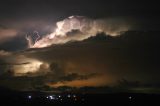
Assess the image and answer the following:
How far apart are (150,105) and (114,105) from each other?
1422 cm

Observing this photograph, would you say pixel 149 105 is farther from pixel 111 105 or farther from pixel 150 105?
pixel 111 105

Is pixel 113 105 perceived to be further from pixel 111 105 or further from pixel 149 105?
pixel 149 105

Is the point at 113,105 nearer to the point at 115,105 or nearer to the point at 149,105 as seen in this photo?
the point at 115,105

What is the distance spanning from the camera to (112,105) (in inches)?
5497

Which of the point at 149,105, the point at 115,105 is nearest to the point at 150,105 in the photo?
the point at 149,105

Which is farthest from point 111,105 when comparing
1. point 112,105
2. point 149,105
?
point 149,105

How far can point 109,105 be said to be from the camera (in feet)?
459

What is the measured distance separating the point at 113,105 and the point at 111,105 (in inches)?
29.1

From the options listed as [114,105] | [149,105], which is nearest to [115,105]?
[114,105]

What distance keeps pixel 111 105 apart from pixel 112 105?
380 millimetres

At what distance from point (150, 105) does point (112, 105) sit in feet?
48.1

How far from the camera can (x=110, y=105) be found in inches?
5507

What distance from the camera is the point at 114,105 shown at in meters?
140

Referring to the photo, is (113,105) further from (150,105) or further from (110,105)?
(150,105)
